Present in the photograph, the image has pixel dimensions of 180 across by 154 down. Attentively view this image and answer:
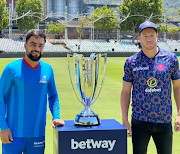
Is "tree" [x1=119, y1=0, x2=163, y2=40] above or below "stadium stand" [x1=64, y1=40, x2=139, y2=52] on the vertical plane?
above

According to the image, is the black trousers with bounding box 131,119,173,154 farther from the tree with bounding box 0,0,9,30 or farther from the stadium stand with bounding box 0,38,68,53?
the tree with bounding box 0,0,9,30

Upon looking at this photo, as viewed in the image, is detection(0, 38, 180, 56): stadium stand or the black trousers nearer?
the black trousers

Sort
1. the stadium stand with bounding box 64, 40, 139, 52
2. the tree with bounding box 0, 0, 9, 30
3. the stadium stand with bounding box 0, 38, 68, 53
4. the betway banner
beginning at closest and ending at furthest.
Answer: the betway banner < the stadium stand with bounding box 0, 38, 68, 53 < the stadium stand with bounding box 64, 40, 139, 52 < the tree with bounding box 0, 0, 9, 30

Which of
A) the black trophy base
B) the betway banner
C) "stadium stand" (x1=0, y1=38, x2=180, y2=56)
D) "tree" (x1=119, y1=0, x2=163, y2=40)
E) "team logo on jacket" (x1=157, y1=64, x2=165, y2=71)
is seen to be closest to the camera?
the betway banner

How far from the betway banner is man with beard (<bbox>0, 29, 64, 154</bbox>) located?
218mm

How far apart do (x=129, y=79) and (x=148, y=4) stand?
2777 inches

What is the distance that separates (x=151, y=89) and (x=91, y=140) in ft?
2.73

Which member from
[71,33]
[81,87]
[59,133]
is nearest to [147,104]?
[81,87]

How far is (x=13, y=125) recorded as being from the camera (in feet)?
10.5

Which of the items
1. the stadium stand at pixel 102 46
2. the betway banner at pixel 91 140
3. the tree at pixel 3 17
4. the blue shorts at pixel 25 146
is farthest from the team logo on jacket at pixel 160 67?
the tree at pixel 3 17

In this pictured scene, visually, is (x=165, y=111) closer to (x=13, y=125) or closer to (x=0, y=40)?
(x=13, y=125)

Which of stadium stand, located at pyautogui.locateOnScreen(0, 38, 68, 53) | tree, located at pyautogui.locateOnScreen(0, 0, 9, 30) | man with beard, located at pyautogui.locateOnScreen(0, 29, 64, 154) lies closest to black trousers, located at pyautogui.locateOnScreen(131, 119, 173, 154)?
man with beard, located at pyautogui.locateOnScreen(0, 29, 64, 154)

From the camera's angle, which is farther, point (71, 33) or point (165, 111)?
point (71, 33)

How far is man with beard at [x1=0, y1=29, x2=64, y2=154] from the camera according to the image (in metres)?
3.19
